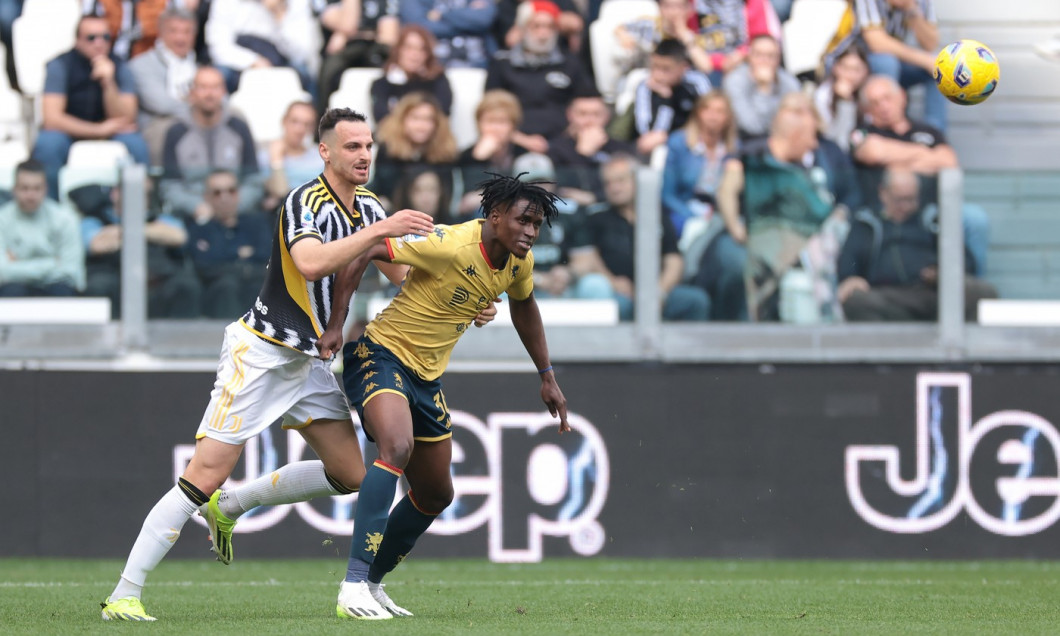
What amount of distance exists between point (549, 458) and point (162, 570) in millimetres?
2769

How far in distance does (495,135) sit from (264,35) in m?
2.62

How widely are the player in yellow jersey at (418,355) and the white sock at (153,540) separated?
767 mm

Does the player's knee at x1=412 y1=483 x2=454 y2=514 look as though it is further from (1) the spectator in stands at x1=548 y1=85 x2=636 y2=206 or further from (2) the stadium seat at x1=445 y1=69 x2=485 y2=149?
(2) the stadium seat at x1=445 y1=69 x2=485 y2=149

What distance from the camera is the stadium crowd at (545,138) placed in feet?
35.8

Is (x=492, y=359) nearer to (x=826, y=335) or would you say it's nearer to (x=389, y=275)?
(x=826, y=335)

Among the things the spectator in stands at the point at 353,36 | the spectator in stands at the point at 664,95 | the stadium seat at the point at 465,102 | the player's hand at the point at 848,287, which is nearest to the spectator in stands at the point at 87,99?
the spectator in stands at the point at 353,36

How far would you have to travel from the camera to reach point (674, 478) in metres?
11.1

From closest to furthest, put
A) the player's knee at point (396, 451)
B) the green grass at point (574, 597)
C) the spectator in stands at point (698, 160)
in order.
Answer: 1. the green grass at point (574, 597)
2. the player's knee at point (396, 451)
3. the spectator in stands at point (698, 160)

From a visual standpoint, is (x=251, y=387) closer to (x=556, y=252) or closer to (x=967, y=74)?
(x=967, y=74)

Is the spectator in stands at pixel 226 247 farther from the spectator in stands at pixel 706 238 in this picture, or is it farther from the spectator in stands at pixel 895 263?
the spectator in stands at pixel 895 263

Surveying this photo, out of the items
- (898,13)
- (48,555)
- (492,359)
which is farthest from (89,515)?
(898,13)

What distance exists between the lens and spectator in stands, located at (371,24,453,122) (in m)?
12.4

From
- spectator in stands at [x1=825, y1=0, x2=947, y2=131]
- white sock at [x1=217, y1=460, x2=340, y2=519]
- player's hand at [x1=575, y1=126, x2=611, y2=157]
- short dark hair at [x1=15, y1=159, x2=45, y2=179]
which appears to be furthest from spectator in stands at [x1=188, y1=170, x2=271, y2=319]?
spectator in stands at [x1=825, y1=0, x2=947, y2=131]

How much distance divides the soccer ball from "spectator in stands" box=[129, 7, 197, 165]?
652cm
